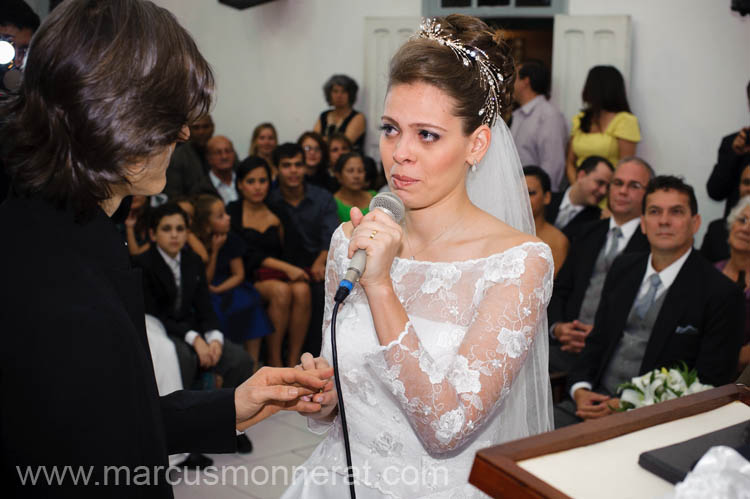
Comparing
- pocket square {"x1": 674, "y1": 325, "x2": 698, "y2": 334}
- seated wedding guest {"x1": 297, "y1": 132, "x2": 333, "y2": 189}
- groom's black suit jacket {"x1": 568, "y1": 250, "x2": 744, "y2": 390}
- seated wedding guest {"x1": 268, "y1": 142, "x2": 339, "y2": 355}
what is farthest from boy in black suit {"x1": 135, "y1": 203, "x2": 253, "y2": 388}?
pocket square {"x1": 674, "y1": 325, "x2": 698, "y2": 334}

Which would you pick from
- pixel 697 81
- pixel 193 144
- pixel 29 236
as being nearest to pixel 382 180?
pixel 193 144

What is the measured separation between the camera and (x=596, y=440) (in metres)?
1.06

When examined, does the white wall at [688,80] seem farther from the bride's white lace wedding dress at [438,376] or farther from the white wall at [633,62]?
the bride's white lace wedding dress at [438,376]

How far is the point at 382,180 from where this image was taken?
7008 millimetres

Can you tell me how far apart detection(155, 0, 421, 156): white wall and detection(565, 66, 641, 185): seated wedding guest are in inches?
99.3

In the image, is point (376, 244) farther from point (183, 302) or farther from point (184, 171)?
point (184, 171)

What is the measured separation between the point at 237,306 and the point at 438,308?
3513 millimetres

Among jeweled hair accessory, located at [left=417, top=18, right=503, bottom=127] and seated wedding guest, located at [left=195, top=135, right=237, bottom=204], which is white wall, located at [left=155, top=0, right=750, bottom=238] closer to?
seated wedding guest, located at [left=195, top=135, right=237, bottom=204]

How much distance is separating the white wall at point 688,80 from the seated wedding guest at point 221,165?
12.0 feet

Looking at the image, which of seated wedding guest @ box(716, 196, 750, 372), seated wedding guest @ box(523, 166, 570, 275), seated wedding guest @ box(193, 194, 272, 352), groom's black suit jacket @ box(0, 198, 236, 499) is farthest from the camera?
seated wedding guest @ box(193, 194, 272, 352)

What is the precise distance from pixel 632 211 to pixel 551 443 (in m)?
3.62

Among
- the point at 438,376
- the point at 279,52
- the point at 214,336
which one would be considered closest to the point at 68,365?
the point at 438,376

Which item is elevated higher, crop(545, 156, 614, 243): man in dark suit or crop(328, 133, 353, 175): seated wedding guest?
crop(328, 133, 353, 175): seated wedding guest

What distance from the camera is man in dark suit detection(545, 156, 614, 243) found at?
5.09 m
